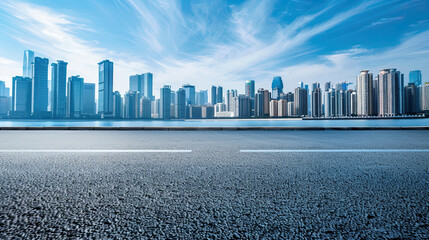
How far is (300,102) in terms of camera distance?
174500 mm

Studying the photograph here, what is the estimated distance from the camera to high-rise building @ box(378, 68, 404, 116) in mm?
152750

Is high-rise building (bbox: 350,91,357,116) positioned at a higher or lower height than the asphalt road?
higher

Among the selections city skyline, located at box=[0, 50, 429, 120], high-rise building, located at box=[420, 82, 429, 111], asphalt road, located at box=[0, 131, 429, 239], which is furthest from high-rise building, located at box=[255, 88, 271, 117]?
asphalt road, located at box=[0, 131, 429, 239]

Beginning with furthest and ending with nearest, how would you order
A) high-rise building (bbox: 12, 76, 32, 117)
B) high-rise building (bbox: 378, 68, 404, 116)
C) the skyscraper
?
the skyscraper
high-rise building (bbox: 12, 76, 32, 117)
high-rise building (bbox: 378, 68, 404, 116)

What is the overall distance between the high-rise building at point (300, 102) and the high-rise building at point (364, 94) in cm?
3469

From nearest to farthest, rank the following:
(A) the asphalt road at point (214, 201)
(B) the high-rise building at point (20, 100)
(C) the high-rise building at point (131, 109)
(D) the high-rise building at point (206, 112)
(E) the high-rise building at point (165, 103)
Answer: (A) the asphalt road at point (214, 201), (B) the high-rise building at point (20, 100), (E) the high-rise building at point (165, 103), (D) the high-rise building at point (206, 112), (C) the high-rise building at point (131, 109)

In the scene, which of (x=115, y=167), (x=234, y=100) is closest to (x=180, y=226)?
(x=115, y=167)

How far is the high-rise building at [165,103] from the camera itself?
186 m

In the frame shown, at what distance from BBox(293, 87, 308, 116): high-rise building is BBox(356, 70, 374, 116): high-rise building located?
114 ft

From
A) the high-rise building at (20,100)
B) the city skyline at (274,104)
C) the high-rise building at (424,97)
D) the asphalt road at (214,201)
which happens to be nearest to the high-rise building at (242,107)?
the city skyline at (274,104)

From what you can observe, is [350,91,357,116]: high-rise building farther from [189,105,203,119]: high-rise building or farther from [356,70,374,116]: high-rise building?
[189,105,203,119]: high-rise building

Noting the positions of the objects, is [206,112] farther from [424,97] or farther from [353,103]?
[424,97]

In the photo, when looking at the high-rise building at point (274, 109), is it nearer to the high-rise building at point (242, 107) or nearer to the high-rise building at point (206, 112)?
the high-rise building at point (242, 107)

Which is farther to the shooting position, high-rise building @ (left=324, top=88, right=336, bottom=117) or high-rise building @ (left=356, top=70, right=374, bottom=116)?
high-rise building @ (left=324, top=88, right=336, bottom=117)
